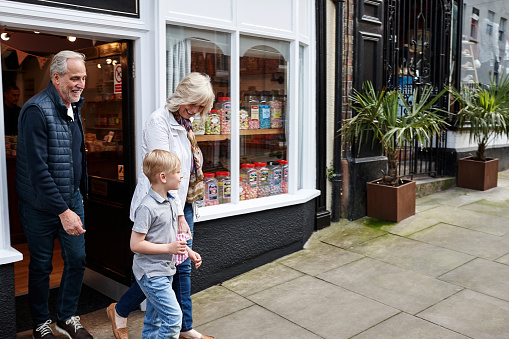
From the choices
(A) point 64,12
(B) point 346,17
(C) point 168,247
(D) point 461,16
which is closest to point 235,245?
(C) point 168,247

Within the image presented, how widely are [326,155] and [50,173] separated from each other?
12.6ft

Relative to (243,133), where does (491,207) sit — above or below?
below

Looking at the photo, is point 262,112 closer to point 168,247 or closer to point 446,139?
point 168,247

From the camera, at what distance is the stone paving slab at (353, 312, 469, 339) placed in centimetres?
368

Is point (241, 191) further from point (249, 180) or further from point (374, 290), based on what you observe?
point (374, 290)

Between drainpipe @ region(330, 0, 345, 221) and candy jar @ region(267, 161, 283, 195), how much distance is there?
1240mm

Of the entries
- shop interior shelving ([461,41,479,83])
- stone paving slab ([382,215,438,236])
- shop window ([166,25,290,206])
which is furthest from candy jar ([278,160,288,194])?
shop interior shelving ([461,41,479,83])

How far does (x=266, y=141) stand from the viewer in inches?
216

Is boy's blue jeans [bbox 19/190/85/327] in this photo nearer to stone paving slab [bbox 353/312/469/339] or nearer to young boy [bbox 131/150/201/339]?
young boy [bbox 131/150/201/339]

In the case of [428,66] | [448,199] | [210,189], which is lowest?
[448,199]

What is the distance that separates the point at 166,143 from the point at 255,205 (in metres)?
1.85

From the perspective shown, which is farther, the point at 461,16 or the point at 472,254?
the point at 461,16

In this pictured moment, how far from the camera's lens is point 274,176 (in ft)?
18.2

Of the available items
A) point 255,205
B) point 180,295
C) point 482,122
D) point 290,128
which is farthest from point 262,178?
point 482,122
